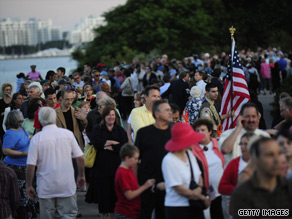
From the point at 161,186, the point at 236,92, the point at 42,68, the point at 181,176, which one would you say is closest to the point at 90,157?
the point at 161,186

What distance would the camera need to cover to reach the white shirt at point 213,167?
754cm

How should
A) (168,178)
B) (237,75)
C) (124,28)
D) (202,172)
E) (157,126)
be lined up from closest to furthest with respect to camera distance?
(168,178) → (202,172) → (157,126) → (237,75) → (124,28)

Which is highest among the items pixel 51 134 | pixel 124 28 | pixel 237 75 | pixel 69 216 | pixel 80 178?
pixel 124 28

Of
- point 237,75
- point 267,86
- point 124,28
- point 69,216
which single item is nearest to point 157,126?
point 69,216

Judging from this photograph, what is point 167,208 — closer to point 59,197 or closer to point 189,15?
point 59,197

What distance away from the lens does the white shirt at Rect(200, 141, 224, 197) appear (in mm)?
7539

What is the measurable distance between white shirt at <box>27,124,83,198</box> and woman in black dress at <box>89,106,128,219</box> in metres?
0.76

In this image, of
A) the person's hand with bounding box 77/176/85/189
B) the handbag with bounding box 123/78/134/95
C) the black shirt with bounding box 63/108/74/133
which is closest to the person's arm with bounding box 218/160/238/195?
the person's hand with bounding box 77/176/85/189

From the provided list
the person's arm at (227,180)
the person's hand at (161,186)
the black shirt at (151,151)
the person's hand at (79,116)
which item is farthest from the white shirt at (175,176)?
the person's hand at (79,116)

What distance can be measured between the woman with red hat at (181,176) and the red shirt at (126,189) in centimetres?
92

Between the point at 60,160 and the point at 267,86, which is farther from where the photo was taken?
the point at 267,86

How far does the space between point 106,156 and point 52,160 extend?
1037 mm

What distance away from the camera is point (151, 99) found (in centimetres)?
909

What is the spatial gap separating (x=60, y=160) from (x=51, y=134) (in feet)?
1.17
